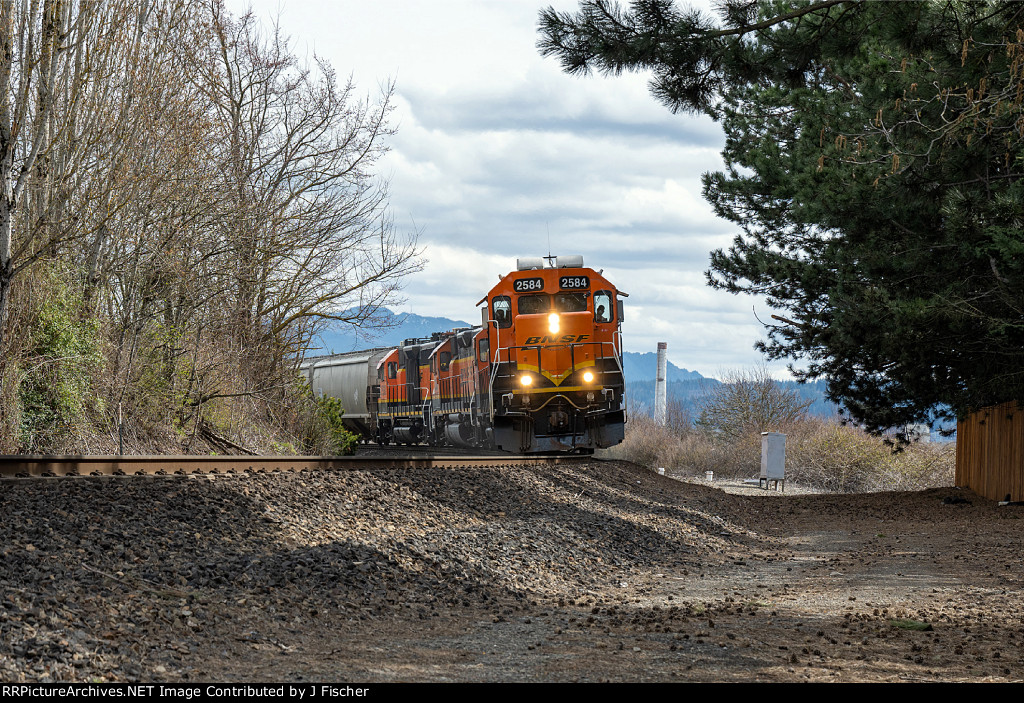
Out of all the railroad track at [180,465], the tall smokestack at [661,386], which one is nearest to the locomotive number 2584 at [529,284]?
the railroad track at [180,465]

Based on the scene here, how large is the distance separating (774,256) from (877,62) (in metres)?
5.67

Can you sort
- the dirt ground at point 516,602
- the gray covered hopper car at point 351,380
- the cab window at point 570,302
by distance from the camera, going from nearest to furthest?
the dirt ground at point 516,602
the cab window at point 570,302
the gray covered hopper car at point 351,380

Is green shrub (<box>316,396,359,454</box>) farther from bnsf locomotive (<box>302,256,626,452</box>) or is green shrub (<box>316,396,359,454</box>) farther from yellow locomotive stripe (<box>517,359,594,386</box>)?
A: yellow locomotive stripe (<box>517,359,594,386</box>)

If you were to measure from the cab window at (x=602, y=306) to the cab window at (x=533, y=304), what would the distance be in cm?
99

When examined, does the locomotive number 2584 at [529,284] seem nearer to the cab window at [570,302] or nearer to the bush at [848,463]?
the cab window at [570,302]

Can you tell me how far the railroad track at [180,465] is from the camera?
9102 millimetres

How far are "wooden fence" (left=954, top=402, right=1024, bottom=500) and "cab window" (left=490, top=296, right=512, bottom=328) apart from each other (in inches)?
372

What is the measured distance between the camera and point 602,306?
66.9 feet

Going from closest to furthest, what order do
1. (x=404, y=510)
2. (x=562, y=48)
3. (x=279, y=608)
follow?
1. (x=279, y=608)
2. (x=562, y=48)
3. (x=404, y=510)

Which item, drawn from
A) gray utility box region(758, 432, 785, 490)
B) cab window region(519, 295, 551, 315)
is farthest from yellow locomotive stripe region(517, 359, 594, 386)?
gray utility box region(758, 432, 785, 490)

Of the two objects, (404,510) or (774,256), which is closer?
(404,510)

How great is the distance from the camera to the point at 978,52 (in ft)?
32.1
